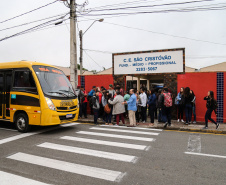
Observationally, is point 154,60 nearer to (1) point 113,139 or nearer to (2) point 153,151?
(1) point 113,139

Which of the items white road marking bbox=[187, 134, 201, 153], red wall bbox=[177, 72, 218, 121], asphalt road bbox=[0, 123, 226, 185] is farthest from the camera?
red wall bbox=[177, 72, 218, 121]

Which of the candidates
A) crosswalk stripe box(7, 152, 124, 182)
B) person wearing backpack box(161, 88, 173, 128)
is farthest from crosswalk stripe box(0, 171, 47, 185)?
person wearing backpack box(161, 88, 173, 128)

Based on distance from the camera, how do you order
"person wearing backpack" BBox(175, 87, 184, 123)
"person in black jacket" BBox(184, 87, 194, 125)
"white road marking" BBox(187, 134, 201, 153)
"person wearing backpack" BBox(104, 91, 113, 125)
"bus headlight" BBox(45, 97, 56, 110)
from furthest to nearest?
"person wearing backpack" BBox(175, 87, 184, 123)
"person wearing backpack" BBox(104, 91, 113, 125)
"person in black jacket" BBox(184, 87, 194, 125)
"bus headlight" BBox(45, 97, 56, 110)
"white road marking" BBox(187, 134, 201, 153)

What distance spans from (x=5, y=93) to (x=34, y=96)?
5.67 ft

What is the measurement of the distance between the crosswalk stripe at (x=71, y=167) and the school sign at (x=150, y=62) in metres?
8.77

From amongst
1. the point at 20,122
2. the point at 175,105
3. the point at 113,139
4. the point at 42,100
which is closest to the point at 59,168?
the point at 113,139

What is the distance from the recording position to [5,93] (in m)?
8.03

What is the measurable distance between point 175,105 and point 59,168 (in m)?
8.61

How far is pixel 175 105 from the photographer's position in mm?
11258

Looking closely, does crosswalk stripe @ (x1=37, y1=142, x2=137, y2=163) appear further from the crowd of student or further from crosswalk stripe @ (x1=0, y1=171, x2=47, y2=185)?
the crowd of student

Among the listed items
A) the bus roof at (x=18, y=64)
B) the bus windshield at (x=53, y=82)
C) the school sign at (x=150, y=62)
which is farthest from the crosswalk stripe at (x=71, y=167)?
the school sign at (x=150, y=62)

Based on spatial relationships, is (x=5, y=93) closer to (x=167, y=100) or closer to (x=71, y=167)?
(x=71, y=167)

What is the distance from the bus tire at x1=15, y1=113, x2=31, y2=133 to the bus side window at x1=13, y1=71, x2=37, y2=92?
1059mm

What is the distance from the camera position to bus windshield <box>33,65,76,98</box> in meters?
7.38
